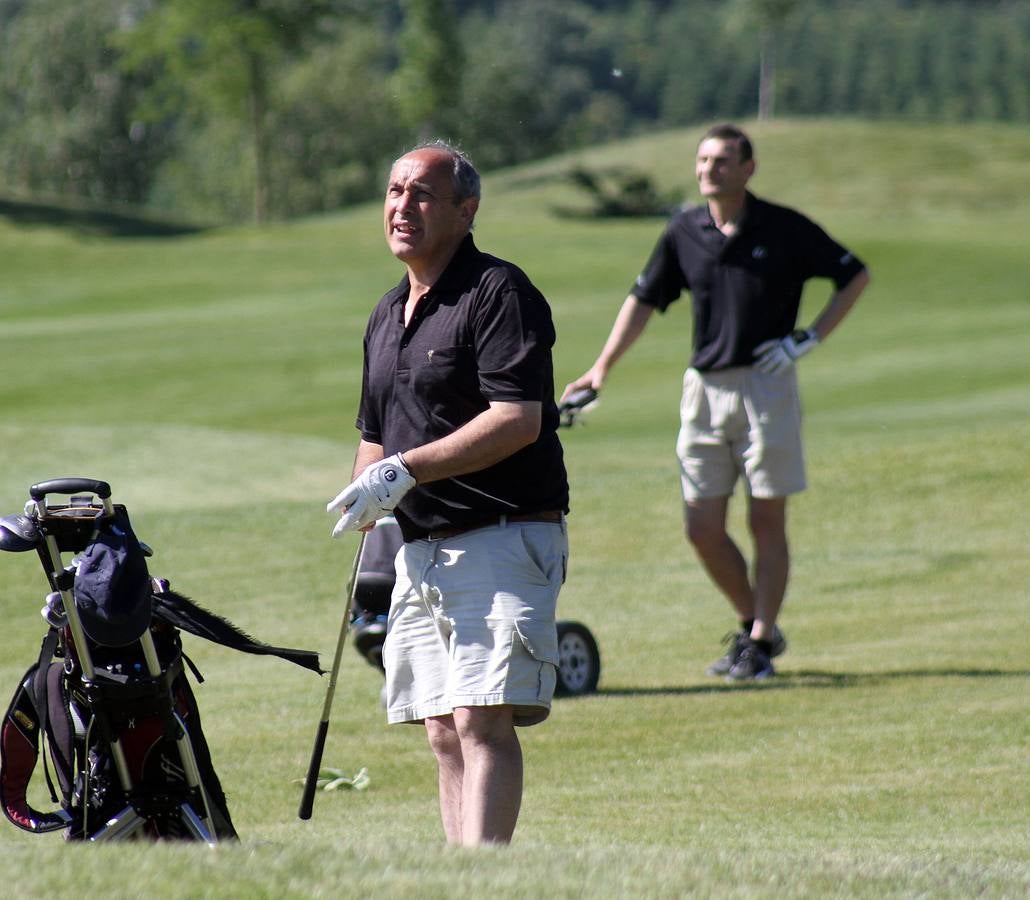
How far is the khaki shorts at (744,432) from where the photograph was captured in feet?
25.4

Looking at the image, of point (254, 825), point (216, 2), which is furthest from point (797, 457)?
point (216, 2)

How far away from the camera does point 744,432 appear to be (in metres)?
7.80

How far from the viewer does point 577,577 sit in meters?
10.3

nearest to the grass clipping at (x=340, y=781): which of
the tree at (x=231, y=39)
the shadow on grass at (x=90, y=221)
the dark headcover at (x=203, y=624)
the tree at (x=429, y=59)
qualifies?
the dark headcover at (x=203, y=624)

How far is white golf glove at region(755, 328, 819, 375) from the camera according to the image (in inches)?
300

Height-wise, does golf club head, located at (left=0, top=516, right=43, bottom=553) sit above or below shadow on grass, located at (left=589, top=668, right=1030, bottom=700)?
above

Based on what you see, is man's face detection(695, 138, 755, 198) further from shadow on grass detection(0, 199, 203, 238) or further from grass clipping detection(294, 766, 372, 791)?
shadow on grass detection(0, 199, 203, 238)

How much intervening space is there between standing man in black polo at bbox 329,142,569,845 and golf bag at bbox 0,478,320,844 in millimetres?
394

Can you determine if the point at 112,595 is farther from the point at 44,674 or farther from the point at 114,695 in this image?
the point at 44,674


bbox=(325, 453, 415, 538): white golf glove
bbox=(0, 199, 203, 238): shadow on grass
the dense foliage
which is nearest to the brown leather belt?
bbox=(325, 453, 415, 538): white golf glove

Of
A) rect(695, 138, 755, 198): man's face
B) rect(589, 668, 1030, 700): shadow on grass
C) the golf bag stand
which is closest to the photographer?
the golf bag stand

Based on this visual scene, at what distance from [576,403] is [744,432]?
114 cm

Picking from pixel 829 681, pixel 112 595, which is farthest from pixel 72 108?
pixel 112 595

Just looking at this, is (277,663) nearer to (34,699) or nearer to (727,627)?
(727,627)
